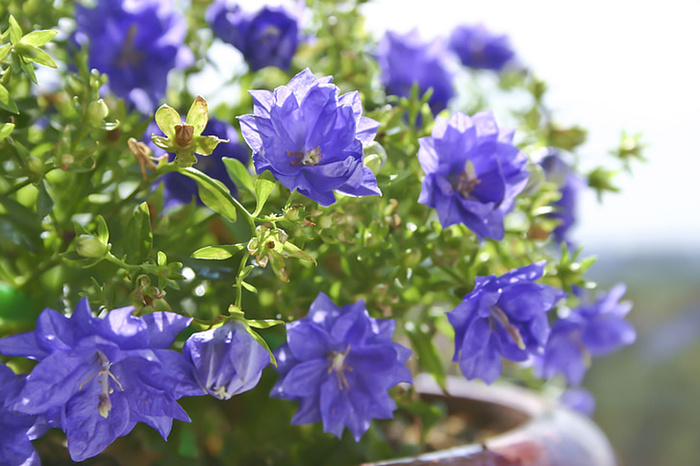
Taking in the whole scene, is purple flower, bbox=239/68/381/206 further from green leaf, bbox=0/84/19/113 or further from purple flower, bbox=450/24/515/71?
purple flower, bbox=450/24/515/71

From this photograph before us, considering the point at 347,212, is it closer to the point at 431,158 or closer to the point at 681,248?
the point at 431,158

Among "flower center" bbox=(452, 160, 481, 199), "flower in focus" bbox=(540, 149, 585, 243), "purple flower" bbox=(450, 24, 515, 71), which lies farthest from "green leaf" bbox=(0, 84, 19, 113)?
"purple flower" bbox=(450, 24, 515, 71)

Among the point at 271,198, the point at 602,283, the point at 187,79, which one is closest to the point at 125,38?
the point at 187,79

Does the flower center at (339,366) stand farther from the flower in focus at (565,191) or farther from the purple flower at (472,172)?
the flower in focus at (565,191)

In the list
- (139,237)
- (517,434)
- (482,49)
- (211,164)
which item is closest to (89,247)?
(139,237)

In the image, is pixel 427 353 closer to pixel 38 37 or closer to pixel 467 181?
pixel 467 181

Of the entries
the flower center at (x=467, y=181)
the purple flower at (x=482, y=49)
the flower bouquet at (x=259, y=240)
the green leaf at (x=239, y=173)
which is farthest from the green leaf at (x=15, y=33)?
the purple flower at (x=482, y=49)

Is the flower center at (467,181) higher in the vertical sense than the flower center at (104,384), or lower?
higher
